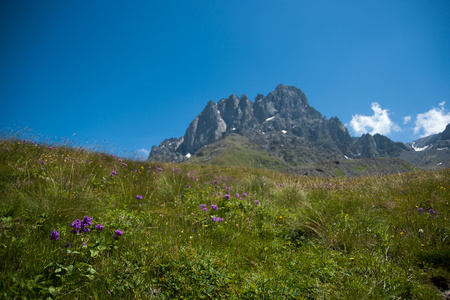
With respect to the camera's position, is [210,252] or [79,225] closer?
[79,225]

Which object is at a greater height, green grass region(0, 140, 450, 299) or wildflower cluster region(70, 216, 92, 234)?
wildflower cluster region(70, 216, 92, 234)

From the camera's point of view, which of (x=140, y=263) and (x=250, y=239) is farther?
(x=250, y=239)

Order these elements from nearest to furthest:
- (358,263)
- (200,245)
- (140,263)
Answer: (140,263)
(358,263)
(200,245)

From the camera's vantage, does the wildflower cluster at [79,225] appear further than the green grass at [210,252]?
Yes

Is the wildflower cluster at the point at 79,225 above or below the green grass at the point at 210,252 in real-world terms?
above

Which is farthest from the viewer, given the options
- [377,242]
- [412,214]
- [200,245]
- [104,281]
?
[412,214]

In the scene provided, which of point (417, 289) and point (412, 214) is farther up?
point (412, 214)

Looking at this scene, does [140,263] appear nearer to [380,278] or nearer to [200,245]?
[200,245]

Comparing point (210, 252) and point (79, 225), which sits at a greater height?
point (79, 225)

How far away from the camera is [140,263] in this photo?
8.63ft

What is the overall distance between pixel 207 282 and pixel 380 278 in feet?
7.16

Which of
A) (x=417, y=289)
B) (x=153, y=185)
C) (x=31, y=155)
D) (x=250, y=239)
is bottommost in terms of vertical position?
(x=417, y=289)

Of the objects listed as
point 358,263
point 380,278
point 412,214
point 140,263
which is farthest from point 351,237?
point 140,263

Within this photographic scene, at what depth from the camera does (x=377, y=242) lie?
345 cm
